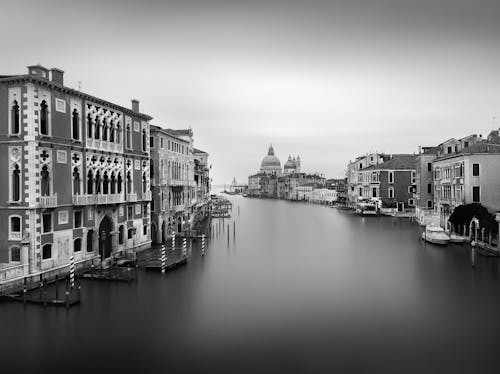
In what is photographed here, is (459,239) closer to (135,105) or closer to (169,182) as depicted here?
(169,182)

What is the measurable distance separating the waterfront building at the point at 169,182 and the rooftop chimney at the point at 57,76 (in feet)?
33.6

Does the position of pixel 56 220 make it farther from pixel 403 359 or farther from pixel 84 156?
pixel 403 359

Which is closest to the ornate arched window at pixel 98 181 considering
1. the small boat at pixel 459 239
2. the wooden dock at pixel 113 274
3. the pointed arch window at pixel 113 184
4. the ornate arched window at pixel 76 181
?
the pointed arch window at pixel 113 184

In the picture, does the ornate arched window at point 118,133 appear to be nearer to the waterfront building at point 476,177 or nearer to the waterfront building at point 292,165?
the waterfront building at point 476,177

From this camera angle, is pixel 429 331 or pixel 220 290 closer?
pixel 429 331

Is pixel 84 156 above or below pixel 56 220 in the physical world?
above

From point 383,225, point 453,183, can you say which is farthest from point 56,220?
point 383,225

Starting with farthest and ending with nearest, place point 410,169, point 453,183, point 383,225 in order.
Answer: point 410,169, point 383,225, point 453,183

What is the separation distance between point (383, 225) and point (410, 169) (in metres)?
16.4

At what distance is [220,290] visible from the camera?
1773cm

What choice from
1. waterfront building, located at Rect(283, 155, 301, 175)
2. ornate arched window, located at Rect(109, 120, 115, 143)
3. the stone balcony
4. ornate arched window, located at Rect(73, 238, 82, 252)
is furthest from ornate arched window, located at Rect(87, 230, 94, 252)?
waterfront building, located at Rect(283, 155, 301, 175)

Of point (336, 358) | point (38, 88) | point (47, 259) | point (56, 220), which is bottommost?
point (336, 358)

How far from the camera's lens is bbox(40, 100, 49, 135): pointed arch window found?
54.7ft

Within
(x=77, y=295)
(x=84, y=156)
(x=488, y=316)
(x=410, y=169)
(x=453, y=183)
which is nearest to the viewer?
(x=488, y=316)
